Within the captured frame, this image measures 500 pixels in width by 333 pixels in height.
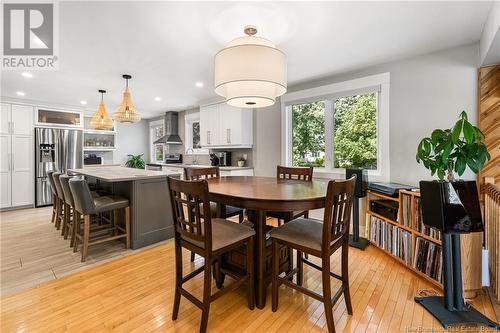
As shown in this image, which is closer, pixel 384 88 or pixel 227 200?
pixel 227 200

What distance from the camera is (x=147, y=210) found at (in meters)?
2.95

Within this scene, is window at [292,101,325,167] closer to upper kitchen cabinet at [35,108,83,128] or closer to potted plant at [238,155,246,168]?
potted plant at [238,155,246,168]

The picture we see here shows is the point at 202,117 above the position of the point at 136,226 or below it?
above

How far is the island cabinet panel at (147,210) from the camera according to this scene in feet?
9.30

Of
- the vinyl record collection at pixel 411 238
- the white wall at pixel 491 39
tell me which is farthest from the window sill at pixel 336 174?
the white wall at pixel 491 39

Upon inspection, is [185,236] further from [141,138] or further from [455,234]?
[141,138]

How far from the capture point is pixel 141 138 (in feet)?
24.1

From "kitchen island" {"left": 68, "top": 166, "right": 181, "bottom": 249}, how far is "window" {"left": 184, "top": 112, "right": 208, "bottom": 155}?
300 centimetres

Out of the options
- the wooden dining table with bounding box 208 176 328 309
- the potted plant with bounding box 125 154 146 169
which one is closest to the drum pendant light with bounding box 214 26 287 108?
the wooden dining table with bounding box 208 176 328 309

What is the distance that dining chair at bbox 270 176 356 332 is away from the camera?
56.8 inches

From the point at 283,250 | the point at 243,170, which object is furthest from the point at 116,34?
the point at 243,170

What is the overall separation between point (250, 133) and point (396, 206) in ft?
9.24

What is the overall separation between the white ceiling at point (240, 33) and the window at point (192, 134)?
2.47m

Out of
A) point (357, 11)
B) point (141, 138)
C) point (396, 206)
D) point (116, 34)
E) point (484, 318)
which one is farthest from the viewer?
point (141, 138)
